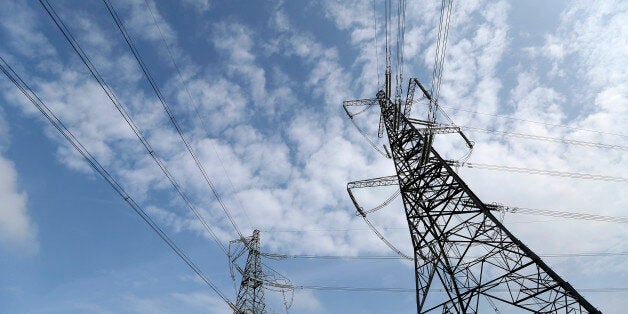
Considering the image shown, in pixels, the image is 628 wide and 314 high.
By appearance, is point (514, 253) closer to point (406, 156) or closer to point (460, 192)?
point (460, 192)

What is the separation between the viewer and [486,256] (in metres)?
13.8

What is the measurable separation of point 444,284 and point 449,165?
5.51 meters

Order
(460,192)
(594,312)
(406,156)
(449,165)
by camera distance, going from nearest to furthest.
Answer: (594,312) → (460,192) → (449,165) → (406,156)

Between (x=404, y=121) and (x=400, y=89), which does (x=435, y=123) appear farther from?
(x=400, y=89)

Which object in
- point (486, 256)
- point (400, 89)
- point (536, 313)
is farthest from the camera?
point (400, 89)

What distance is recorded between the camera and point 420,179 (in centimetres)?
1677

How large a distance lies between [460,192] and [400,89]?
754 cm

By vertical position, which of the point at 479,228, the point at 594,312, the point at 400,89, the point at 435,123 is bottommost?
the point at 594,312

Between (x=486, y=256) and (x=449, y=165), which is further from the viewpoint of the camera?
(x=449, y=165)

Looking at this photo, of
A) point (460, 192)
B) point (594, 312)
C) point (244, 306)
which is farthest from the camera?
point (244, 306)

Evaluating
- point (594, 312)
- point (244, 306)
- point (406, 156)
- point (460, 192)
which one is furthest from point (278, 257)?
point (594, 312)

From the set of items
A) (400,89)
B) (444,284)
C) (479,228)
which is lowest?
(444,284)

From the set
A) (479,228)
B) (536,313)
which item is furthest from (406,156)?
(536,313)

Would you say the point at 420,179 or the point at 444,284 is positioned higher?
the point at 420,179
